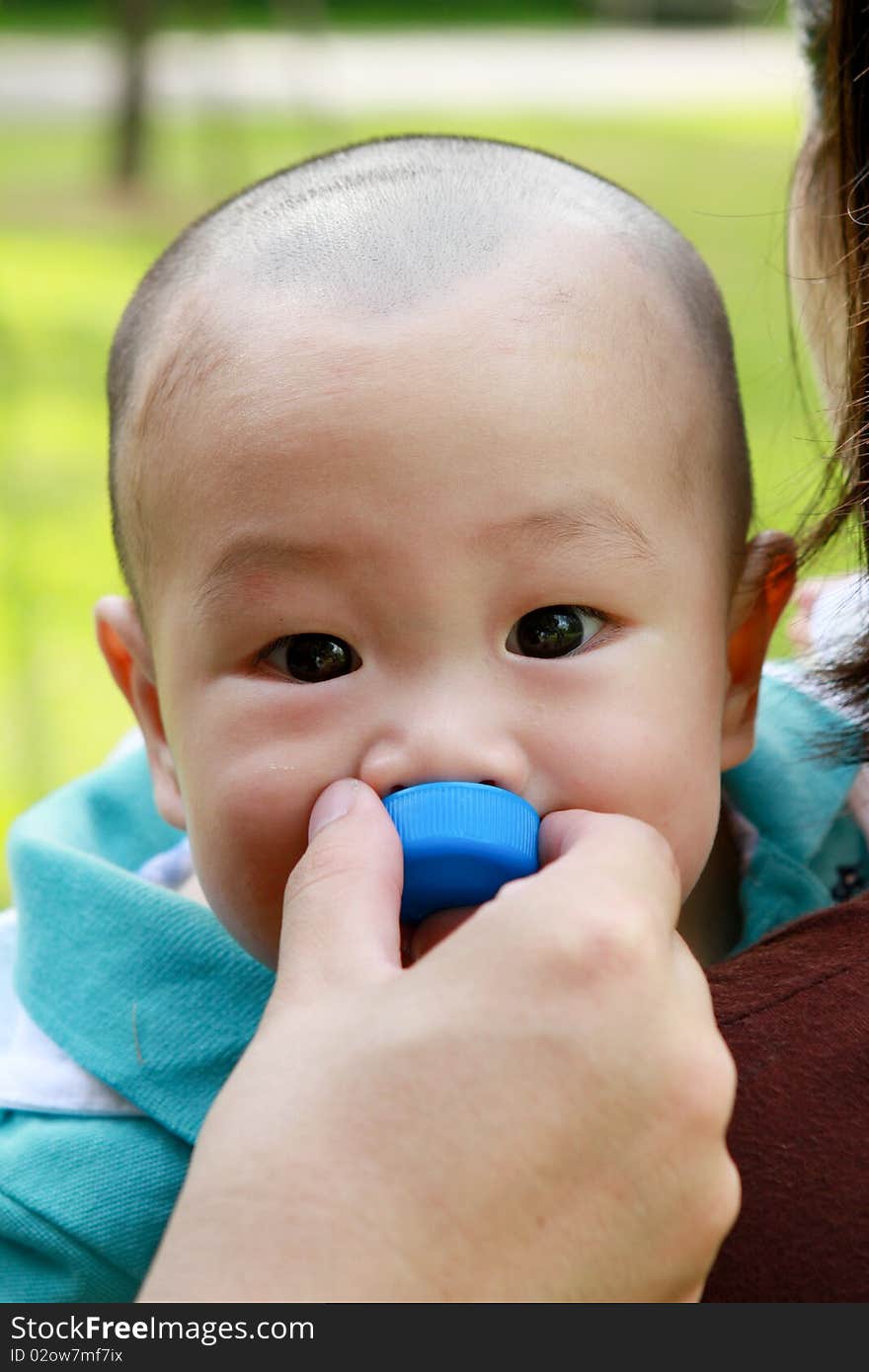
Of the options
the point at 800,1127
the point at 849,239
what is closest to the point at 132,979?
the point at 800,1127

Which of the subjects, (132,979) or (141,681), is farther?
(141,681)

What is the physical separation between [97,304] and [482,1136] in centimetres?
766

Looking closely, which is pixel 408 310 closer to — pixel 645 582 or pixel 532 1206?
pixel 645 582

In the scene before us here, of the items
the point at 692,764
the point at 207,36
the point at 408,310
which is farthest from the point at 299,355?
the point at 207,36

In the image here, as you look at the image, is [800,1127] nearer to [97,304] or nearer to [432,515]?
[432,515]

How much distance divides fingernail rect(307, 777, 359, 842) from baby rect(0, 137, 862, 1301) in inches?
0.7

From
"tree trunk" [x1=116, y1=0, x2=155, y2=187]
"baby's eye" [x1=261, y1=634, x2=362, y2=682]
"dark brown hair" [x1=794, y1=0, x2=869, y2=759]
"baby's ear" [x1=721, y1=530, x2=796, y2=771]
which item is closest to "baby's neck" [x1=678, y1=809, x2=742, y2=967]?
"baby's ear" [x1=721, y1=530, x2=796, y2=771]

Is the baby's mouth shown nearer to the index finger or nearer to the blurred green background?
the index finger

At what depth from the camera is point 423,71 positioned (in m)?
17.4

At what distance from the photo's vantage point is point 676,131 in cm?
1345

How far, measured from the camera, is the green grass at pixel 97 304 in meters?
3.87

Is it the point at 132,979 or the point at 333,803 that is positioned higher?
the point at 333,803

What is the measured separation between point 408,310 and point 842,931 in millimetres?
628

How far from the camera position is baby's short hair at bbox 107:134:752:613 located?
1.45m
